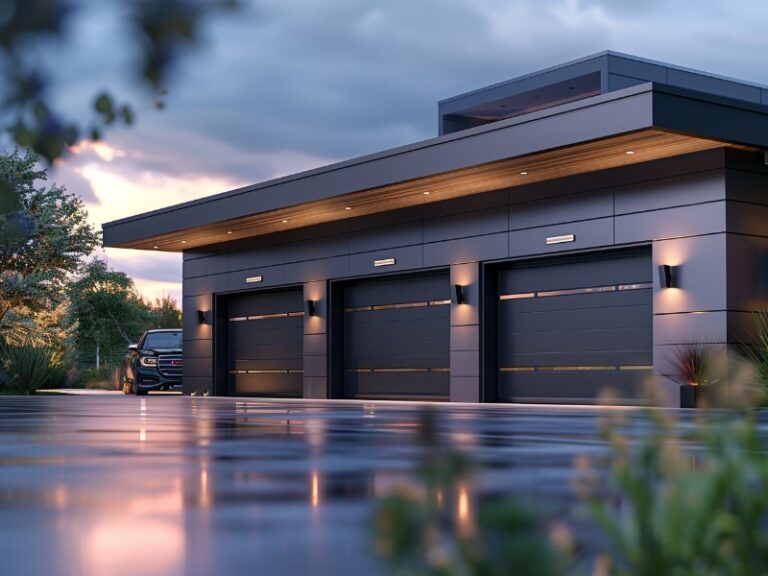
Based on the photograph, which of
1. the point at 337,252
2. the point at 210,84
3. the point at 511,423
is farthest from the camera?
the point at 337,252

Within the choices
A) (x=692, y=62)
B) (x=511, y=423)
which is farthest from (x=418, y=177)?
(x=692, y=62)

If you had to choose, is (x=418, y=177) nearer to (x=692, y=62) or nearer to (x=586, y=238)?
(x=586, y=238)

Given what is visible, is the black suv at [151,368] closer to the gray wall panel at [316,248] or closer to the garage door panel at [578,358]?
the gray wall panel at [316,248]

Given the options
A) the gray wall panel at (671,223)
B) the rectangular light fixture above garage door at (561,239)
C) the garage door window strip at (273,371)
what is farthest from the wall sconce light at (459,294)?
the garage door window strip at (273,371)

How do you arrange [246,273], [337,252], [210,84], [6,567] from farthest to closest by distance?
[246,273] → [337,252] → [6,567] → [210,84]

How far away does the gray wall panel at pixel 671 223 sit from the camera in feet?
61.9

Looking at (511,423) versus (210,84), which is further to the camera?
(511,423)

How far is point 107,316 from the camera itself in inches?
2435

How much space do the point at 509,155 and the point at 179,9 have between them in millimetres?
18735

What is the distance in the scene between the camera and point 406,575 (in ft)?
4.57

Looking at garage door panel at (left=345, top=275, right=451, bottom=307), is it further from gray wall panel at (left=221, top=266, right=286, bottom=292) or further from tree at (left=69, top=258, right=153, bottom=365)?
tree at (left=69, top=258, right=153, bottom=365)

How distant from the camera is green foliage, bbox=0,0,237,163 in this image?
4.09ft

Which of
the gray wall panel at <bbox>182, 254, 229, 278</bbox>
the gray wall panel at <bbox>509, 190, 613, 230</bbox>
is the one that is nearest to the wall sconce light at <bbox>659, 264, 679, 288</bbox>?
the gray wall panel at <bbox>509, 190, 613, 230</bbox>

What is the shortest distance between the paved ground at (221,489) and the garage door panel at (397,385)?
497 inches
